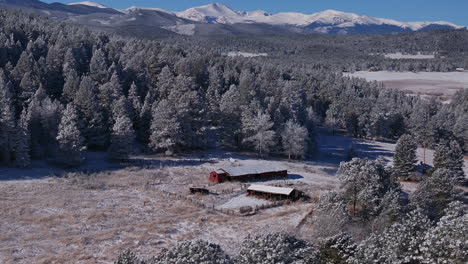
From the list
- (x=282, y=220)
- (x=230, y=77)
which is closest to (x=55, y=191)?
(x=282, y=220)

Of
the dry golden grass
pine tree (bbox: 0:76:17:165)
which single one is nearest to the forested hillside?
pine tree (bbox: 0:76:17:165)

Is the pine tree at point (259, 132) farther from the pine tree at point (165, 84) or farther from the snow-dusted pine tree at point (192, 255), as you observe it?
the snow-dusted pine tree at point (192, 255)

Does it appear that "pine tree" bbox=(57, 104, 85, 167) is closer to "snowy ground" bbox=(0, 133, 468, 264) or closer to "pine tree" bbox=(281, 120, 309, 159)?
"snowy ground" bbox=(0, 133, 468, 264)

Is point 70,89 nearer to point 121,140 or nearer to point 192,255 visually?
point 121,140

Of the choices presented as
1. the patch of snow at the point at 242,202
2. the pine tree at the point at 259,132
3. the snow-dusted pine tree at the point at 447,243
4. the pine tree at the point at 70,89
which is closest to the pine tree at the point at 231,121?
the pine tree at the point at 259,132

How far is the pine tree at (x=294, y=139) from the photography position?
68625 mm

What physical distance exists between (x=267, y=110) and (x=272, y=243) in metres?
55.4

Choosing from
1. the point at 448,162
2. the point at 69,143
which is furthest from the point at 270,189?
the point at 69,143

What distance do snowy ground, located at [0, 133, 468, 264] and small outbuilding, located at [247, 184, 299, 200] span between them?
1.13 metres

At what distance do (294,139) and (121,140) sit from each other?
2554 centimetres

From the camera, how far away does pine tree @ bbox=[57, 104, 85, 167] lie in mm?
56469

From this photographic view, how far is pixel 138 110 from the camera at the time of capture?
234ft

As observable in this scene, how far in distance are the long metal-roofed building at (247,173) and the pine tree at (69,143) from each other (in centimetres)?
1736

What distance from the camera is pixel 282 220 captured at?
41.8 m
